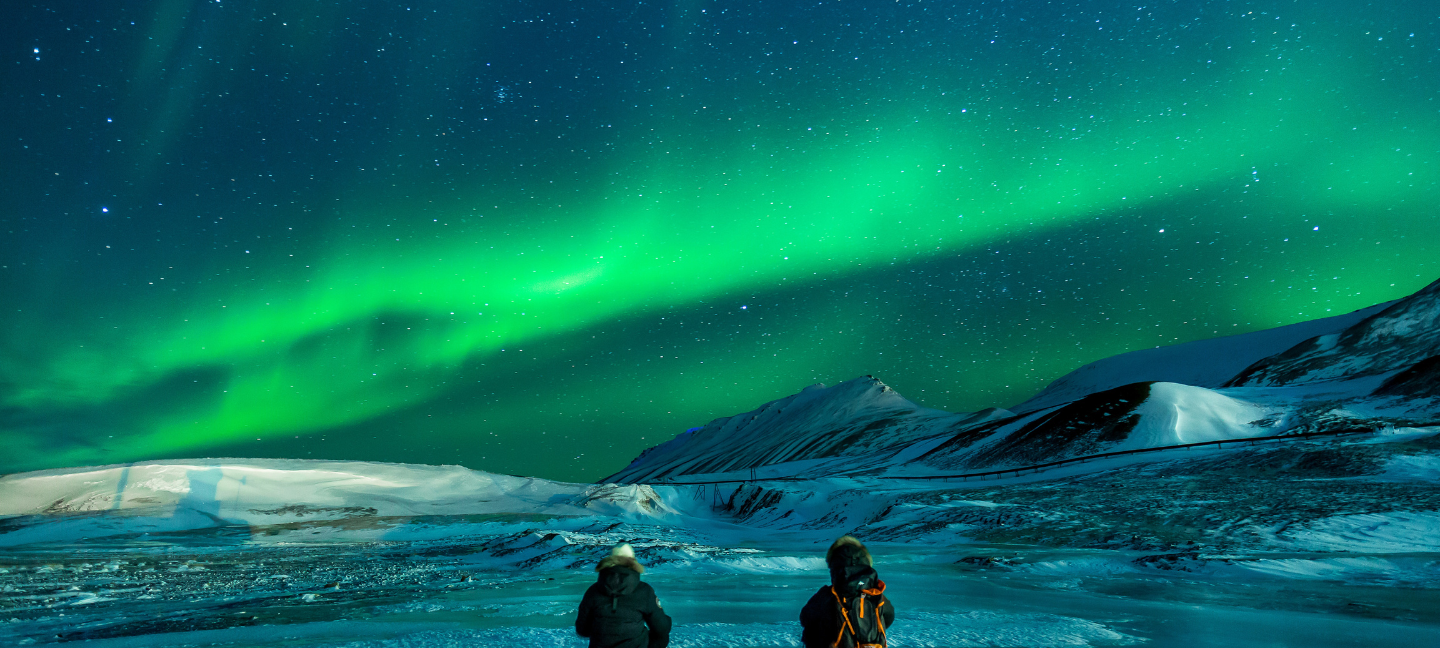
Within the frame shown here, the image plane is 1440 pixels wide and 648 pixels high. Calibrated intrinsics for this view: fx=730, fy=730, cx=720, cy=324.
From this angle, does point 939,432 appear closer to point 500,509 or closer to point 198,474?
point 500,509

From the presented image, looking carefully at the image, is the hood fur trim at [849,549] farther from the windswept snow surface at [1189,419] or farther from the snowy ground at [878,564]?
the windswept snow surface at [1189,419]

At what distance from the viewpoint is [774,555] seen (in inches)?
936

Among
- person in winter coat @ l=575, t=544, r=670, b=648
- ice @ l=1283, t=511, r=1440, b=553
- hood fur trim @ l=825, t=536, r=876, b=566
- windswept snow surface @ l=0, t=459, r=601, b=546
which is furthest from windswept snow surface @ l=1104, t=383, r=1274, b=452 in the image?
person in winter coat @ l=575, t=544, r=670, b=648

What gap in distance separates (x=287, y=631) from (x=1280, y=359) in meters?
162

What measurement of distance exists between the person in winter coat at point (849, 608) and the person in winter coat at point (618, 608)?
1070 mm

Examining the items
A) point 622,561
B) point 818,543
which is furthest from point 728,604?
point 818,543

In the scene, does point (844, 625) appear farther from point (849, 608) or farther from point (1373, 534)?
point (1373, 534)

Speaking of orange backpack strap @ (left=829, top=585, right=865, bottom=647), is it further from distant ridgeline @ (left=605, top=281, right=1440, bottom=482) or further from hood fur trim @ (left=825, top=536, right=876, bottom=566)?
distant ridgeline @ (left=605, top=281, right=1440, bottom=482)

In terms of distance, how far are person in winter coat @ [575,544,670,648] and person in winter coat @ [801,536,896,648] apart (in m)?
1.07

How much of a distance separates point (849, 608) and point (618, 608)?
1.61 m

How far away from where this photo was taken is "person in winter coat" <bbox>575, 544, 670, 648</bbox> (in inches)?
203

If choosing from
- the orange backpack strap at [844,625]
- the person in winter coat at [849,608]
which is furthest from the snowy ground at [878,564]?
the orange backpack strap at [844,625]

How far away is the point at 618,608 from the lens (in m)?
5.17

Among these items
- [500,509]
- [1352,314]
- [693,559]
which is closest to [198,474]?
[500,509]
